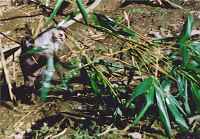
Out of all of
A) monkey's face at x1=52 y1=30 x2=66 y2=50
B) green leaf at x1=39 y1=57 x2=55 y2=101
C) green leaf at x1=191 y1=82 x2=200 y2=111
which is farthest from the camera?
monkey's face at x1=52 y1=30 x2=66 y2=50

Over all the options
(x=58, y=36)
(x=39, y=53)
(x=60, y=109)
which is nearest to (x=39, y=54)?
(x=39, y=53)

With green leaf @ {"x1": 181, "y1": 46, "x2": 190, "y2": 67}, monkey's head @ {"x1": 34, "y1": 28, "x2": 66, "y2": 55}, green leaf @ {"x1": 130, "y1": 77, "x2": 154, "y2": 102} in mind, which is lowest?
green leaf @ {"x1": 130, "y1": 77, "x2": 154, "y2": 102}

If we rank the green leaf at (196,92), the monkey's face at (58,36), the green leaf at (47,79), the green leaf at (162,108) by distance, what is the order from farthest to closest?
the monkey's face at (58,36)
the green leaf at (47,79)
the green leaf at (196,92)
the green leaf at (162,108)

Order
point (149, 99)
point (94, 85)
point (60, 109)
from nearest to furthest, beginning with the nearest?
point (149, 99) → point (94, 85) → point (60, 109)

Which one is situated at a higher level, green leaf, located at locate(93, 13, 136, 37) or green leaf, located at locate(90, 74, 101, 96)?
green leaf, located at locate(93, 13, 136, 37)

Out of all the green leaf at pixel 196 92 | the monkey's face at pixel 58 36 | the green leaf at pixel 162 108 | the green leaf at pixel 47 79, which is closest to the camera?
the green leaf at pixel 162 108

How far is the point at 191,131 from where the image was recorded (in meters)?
2.28

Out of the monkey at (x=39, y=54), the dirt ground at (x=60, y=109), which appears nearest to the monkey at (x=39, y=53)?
the monkey at (x=39, y=54)

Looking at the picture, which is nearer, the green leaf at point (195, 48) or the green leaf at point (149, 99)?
the green leaf at point (149, 99)

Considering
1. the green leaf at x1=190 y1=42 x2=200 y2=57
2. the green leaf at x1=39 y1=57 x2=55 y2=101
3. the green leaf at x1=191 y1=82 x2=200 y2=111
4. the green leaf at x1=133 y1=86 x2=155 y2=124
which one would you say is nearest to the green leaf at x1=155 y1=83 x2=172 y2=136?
the green leaf at x1=133 y1=86 x2=155 y2=124

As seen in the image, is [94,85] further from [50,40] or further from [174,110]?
[174,110]

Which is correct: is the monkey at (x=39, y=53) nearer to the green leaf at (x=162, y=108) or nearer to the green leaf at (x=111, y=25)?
Answer: the green leaf at (x=111, y=25)

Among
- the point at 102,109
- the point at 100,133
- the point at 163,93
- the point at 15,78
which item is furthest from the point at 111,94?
the point at 15,78

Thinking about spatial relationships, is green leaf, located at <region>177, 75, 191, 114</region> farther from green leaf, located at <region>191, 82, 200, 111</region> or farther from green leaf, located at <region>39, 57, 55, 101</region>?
green leaf, located at <region>39, 57, 55, 101</region>
